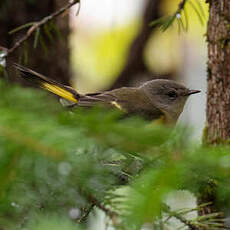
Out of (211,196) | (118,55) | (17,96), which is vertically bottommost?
(17,96)

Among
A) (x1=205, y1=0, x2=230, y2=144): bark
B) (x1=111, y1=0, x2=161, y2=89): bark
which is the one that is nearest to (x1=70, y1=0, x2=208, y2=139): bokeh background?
(x1=111, y1=0, x2=161, y2=89): bark

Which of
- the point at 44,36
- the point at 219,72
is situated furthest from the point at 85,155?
the point at 44,36

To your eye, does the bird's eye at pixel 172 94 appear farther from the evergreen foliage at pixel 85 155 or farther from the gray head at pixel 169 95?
the evergreen foliage at pixel 85 155

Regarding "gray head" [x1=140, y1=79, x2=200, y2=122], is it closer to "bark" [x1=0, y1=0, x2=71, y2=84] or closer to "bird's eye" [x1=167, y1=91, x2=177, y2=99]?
"bird's eye" [x1=167, y1=91, x2=177, y2=99]

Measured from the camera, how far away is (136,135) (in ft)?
2.39

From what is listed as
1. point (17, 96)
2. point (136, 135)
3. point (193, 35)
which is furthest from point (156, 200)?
point (193, 35)

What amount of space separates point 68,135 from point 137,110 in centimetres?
234

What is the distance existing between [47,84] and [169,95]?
1316mm

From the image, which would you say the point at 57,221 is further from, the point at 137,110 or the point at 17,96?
the point at 137,110

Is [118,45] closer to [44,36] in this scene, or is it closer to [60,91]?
[44,36]

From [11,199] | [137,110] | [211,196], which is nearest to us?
[11,199]

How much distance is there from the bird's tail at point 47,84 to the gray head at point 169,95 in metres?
0.83

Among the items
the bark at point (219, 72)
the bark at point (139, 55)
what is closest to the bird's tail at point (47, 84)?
the bark at point (219, 72)

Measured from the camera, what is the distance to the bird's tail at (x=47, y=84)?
6.75 feet
